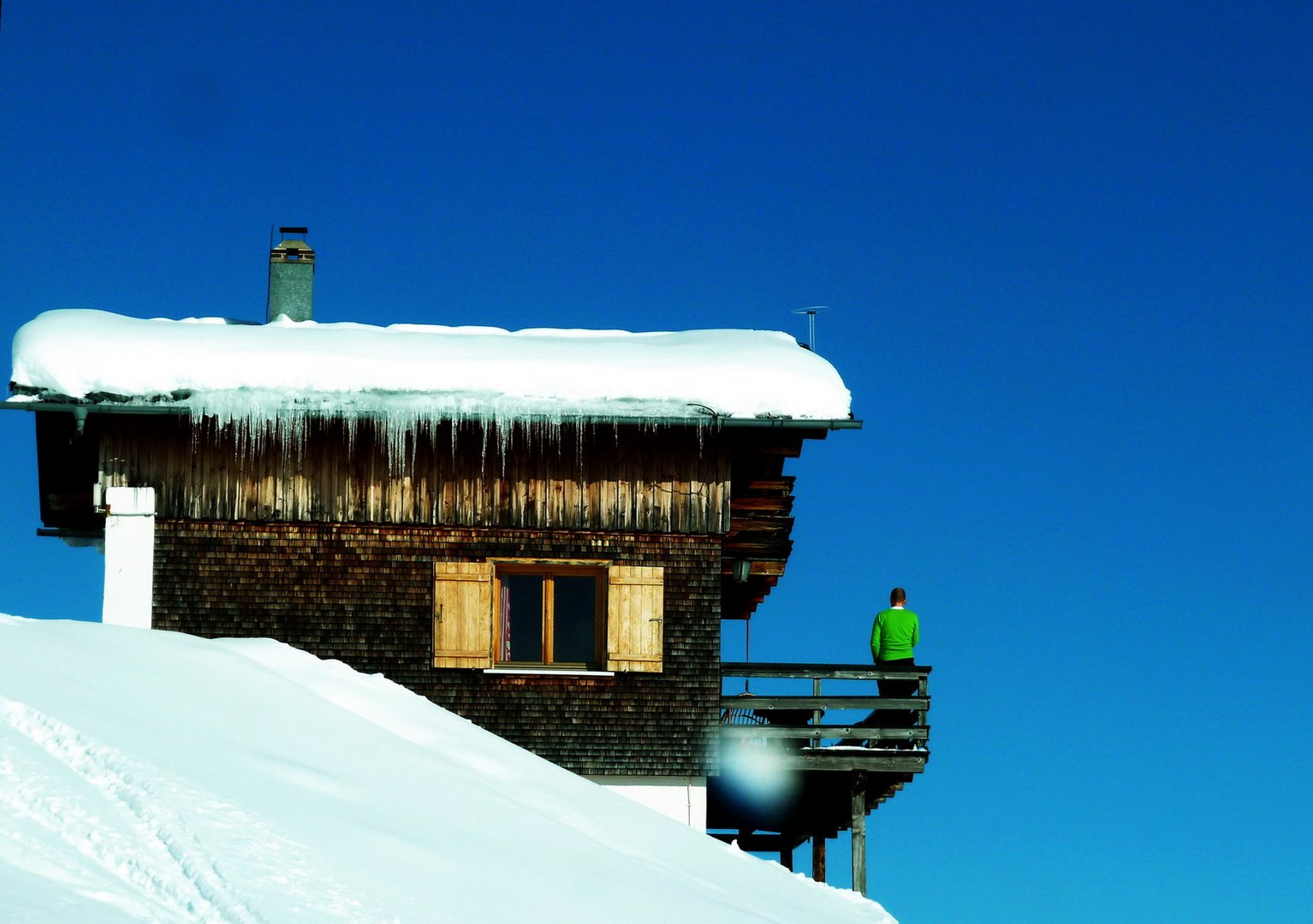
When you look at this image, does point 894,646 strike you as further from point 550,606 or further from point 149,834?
point 149,834

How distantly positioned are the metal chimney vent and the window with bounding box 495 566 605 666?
418 centimetres

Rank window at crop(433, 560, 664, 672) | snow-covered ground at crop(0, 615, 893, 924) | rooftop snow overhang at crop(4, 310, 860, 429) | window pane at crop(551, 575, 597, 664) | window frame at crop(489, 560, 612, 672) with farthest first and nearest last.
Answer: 1. window pane at crop(551, 575, 597, 664)
2. window frame at crop(489, 560, 612, 672)
3. window at crop(433, 560, 664, 672)
4. rooftop snow overhang at crop(4, 310, 860, 429)
5. snow-covered ground at crop(0, 615, 893, 924)

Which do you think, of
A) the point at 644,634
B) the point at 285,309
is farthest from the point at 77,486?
the point at 644,634

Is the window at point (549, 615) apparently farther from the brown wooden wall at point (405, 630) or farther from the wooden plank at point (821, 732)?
the wooden plank at point (821, 732)

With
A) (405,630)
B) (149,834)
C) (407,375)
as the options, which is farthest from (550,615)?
(149,834)

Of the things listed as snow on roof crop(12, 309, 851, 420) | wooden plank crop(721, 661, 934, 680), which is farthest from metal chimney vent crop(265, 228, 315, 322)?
wooden plank crop(721, 661, 934, 680)

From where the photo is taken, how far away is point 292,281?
1953cm

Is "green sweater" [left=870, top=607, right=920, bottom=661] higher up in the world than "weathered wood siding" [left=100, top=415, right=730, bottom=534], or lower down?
lower down

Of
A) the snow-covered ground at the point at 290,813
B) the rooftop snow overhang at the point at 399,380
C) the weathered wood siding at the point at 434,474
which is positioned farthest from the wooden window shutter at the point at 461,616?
the snow-covered ground at the point at 290,813

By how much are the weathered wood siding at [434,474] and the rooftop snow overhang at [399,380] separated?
0.34 metres

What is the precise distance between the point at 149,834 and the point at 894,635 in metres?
9.53

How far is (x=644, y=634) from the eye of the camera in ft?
55.7

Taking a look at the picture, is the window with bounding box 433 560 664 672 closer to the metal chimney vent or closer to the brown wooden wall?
the brown wooden wall

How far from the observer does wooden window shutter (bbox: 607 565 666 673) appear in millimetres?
16922
